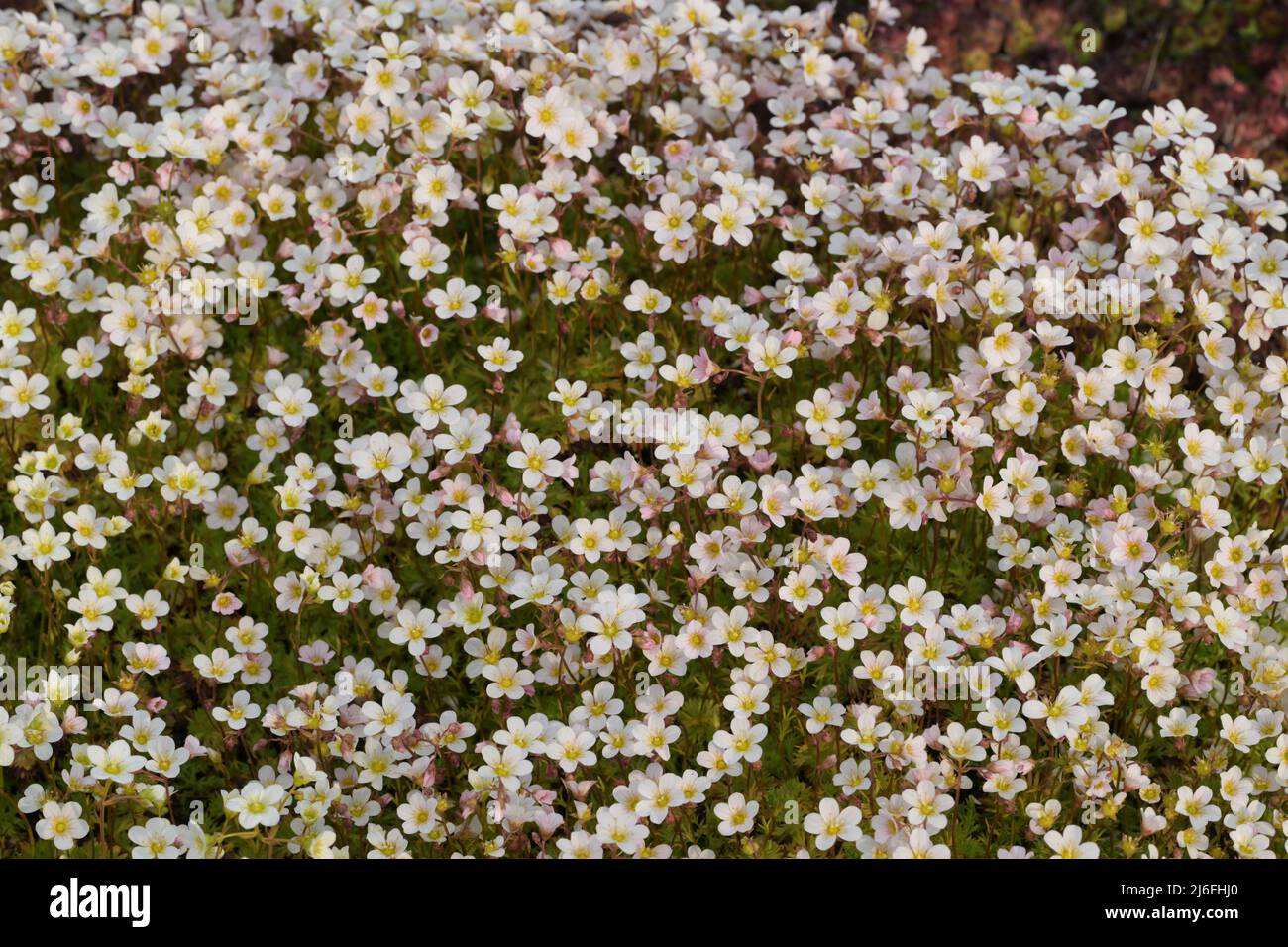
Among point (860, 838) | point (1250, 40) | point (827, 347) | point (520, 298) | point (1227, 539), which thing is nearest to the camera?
point (860, 838)

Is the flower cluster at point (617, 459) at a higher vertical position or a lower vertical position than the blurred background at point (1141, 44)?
lower

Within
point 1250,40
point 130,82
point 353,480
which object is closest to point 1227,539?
point 353,480

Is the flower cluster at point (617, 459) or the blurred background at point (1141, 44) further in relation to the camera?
the blurred background at point (1141, 44)

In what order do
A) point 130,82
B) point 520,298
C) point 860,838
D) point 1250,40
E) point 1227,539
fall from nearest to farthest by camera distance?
point 860,838 < point 1227,539 < point 520,298 < point 130,82 < point 1250,40

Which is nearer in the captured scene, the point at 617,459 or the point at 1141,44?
the point at 617,459

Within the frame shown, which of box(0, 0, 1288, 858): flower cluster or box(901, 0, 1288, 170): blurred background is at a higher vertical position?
box(901, 0, 1288, 170): blurred background

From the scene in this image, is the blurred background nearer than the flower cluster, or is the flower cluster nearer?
the flower cluster

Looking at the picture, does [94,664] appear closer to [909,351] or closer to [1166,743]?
→ [909,351]

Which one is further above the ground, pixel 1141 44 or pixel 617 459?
pixel 1141 44
